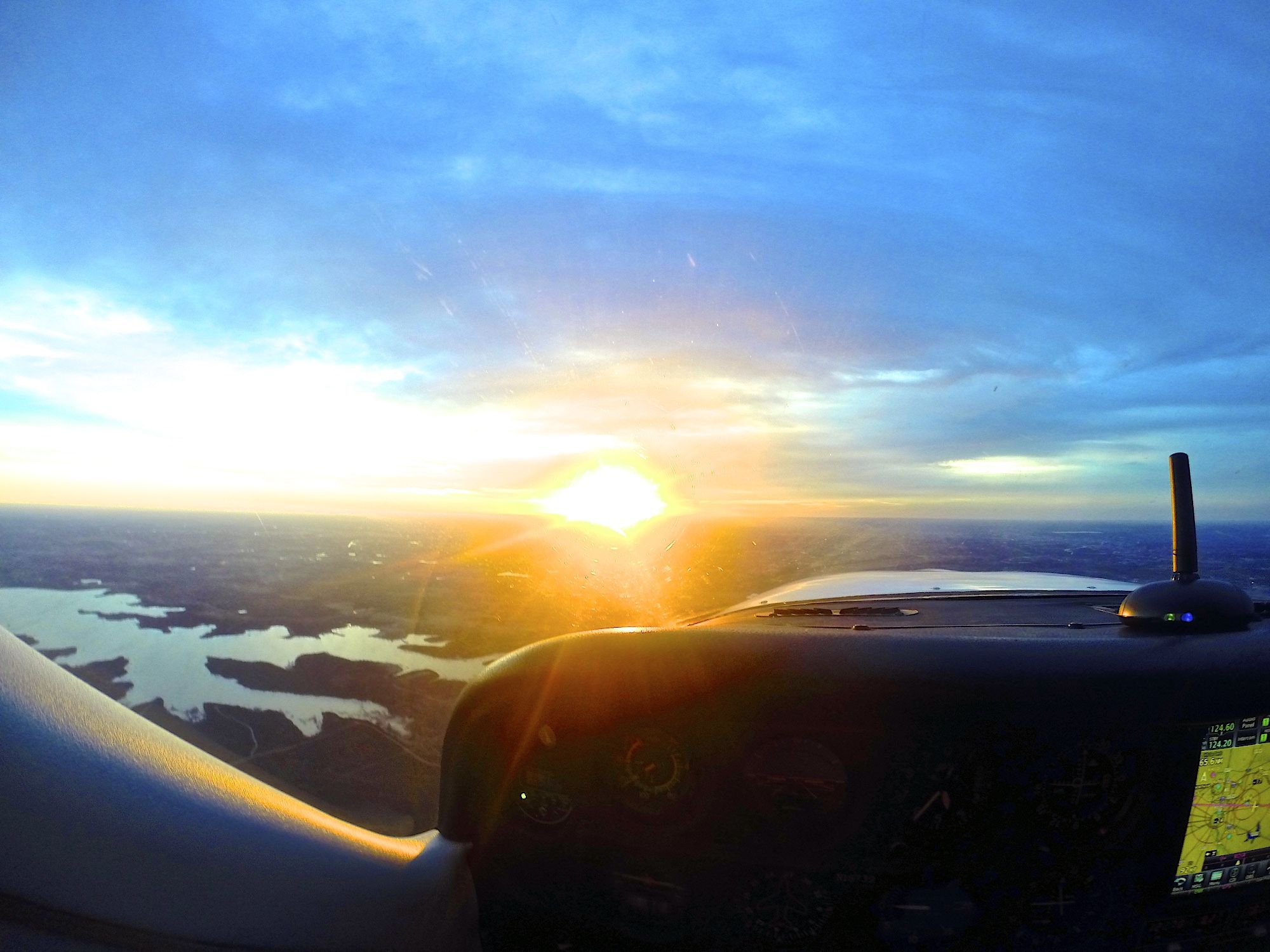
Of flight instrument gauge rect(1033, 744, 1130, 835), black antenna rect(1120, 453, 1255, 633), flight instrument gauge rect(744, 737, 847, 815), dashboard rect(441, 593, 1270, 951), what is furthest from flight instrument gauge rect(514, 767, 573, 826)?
black antenna rect(1120, 453, 1255, 633)

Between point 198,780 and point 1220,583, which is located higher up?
point 1220,583

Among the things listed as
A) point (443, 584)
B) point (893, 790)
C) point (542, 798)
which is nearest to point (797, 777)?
point (893, 790)

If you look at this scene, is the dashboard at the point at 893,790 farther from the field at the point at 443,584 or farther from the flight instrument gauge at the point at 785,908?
the field at the point at 443,584

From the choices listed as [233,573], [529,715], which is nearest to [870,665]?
[529,715]

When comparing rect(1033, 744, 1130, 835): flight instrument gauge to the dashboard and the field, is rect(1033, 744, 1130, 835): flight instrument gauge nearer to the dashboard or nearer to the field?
the dashboard

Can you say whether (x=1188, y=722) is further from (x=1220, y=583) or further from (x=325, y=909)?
(x=325, y=909)

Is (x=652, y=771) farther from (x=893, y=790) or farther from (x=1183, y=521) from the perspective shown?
(x=1183, y=521)
